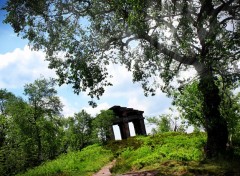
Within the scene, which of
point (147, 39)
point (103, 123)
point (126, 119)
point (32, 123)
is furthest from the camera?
point (126, 119)

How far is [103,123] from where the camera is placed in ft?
160

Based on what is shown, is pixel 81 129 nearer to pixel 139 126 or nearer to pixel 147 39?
pixel 139 126

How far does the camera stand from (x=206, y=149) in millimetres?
16953

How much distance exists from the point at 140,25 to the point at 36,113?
32529mm

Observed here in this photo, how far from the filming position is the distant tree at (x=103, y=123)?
1930 inches

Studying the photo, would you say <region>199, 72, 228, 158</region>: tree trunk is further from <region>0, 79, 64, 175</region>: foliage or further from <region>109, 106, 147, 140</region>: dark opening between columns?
<region>109, 106, 147, 140</region>: dark opening between columns

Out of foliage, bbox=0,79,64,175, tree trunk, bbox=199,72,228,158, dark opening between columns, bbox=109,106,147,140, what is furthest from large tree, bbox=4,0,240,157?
dark opening between columns, bbox=109,106,147,140

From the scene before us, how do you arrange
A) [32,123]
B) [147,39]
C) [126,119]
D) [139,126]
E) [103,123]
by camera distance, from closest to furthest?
[147,39] < [32,123] < [103,123] < [126,119] < [139,126]

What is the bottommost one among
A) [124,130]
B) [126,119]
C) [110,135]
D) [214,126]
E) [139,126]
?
[214,126]

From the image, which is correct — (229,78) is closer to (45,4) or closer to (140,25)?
(140,25)

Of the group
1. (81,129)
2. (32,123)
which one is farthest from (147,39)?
(81,129)

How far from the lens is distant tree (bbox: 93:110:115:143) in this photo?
4903 centimetres

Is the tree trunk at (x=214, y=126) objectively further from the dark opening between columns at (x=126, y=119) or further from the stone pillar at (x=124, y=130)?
the stone pillar at (x=124, y=130)

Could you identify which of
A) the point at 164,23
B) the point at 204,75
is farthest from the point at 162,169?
the point at 164,23
